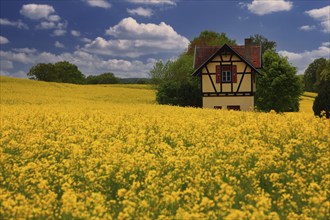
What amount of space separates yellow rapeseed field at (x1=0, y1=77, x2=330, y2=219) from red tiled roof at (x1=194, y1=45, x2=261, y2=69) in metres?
27.4

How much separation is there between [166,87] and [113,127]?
3322 cm

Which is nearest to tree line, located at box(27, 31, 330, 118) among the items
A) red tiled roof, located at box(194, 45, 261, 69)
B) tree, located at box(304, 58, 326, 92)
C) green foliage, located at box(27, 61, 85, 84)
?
red tiled roof, located at box(194, 45, 261, 69)

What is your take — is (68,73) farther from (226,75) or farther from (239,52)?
(226,75)

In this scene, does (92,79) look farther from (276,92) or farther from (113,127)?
(113,127)

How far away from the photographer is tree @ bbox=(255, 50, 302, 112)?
52719 millimetres

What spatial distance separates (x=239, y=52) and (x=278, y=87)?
12.0 metres

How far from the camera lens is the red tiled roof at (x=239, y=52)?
4334 centimetres

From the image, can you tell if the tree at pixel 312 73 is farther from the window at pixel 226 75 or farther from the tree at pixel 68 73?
the window at pixel 226 75

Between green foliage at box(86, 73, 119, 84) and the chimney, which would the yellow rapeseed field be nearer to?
the chimney

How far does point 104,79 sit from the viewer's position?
12031 cm

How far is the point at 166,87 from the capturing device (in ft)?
161

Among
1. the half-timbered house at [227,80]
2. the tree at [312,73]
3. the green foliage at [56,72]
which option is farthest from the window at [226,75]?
the green foliage at [56,72]

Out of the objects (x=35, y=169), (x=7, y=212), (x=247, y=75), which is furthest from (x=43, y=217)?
(x=247, y=75)

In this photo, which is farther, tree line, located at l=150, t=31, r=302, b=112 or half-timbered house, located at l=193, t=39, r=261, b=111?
tree line, located at l=150, t=31, r=302, b=112
